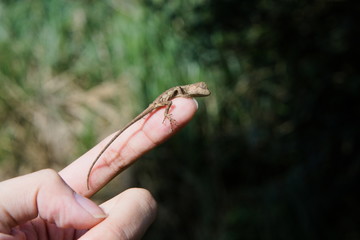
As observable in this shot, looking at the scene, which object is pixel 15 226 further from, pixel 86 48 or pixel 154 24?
pixel 86 48

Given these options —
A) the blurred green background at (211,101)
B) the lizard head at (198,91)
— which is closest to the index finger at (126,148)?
the lizard head at (198,91)

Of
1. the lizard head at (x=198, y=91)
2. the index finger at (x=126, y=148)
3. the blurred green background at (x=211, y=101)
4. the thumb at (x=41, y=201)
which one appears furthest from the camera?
the blurred green background at (x=211, y=101)

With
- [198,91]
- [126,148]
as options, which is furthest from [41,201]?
[198,91]

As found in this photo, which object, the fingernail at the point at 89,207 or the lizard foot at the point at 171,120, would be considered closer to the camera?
the fingernail at the point at 89,207

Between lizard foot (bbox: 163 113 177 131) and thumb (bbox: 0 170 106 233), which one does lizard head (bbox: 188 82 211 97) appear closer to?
lizard foot (bbox: 163 113 177 131)

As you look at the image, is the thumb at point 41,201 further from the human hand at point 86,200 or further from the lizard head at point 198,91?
the lizard head at point 198,91

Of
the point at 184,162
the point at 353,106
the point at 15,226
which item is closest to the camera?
the point at 15,226

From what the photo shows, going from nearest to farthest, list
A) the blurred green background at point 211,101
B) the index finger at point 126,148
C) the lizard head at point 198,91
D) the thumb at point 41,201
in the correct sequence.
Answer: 1. the thumb at point 41,201
2. the index finger at point 126,148
3. the lizard head at point 198,91
4. the blurred green background at point 211,101

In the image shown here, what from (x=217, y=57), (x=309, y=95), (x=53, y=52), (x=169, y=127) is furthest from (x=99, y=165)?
(x=53, y=52)
